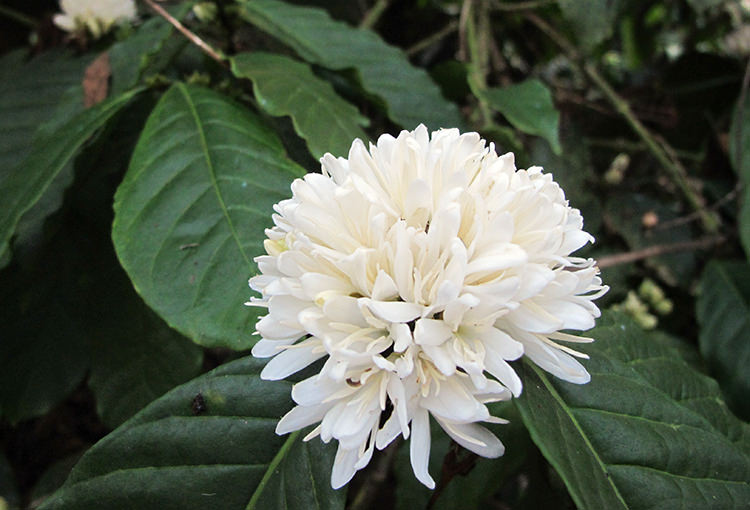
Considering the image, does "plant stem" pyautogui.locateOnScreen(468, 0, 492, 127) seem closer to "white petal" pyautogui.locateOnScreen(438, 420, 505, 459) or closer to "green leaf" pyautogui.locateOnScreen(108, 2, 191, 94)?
"green leaf" pyautogui.locateOnScreen(108, 2, 191, 94)

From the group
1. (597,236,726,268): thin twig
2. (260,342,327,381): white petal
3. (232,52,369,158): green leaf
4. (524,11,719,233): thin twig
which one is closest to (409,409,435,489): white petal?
(260,342,327,381): white petal

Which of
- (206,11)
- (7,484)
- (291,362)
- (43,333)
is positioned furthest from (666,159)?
(7,484)

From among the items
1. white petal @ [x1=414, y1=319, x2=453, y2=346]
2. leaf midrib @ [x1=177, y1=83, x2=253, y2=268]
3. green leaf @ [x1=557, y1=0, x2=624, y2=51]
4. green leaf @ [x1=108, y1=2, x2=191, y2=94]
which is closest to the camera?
white petal @ [x1=414, y1=319, x2=453, y2=346]

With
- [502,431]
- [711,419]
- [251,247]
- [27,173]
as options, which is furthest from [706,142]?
[27,173]

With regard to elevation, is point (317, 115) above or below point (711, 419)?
above

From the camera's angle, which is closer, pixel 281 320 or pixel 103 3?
pixel 281 320

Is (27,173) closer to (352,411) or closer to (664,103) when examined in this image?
(352,411)
